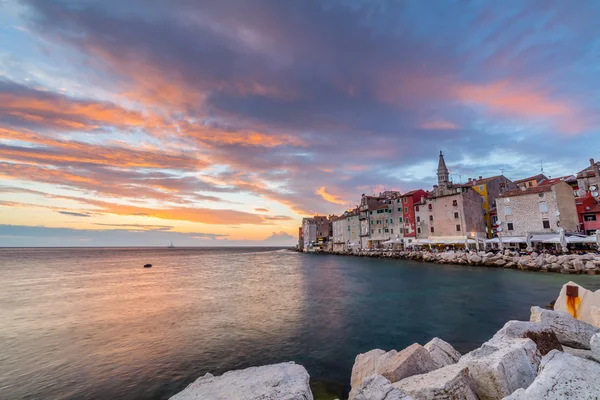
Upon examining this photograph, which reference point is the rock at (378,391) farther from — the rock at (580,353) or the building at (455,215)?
the building at (455,215)

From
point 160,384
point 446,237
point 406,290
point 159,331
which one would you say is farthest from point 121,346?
point 446,237

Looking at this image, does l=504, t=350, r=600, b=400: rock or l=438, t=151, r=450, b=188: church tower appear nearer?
l=504, t=350, r=600, b=400: rock

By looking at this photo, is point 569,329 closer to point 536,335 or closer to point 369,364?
point 536,335

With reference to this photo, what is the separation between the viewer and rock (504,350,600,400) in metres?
3.19

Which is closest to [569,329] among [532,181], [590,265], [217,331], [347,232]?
[217,331]

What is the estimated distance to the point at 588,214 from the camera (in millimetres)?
40969

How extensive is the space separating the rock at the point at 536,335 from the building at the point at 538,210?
4525 cm

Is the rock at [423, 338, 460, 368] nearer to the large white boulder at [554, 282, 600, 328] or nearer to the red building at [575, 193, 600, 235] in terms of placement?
the large white boulder at [554, 282, 600, 328]

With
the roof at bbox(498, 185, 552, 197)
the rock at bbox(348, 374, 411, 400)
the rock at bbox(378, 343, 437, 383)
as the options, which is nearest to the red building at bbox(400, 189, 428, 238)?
the roof at bbox(498, 185, 552, 197)

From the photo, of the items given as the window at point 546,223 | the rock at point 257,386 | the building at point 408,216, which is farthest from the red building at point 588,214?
the rock at point 257,386

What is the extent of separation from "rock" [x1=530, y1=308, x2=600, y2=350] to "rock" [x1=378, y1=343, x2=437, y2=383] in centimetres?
357

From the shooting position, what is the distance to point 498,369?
452 cm

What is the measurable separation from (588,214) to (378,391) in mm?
55655

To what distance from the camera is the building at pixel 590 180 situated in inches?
1775
